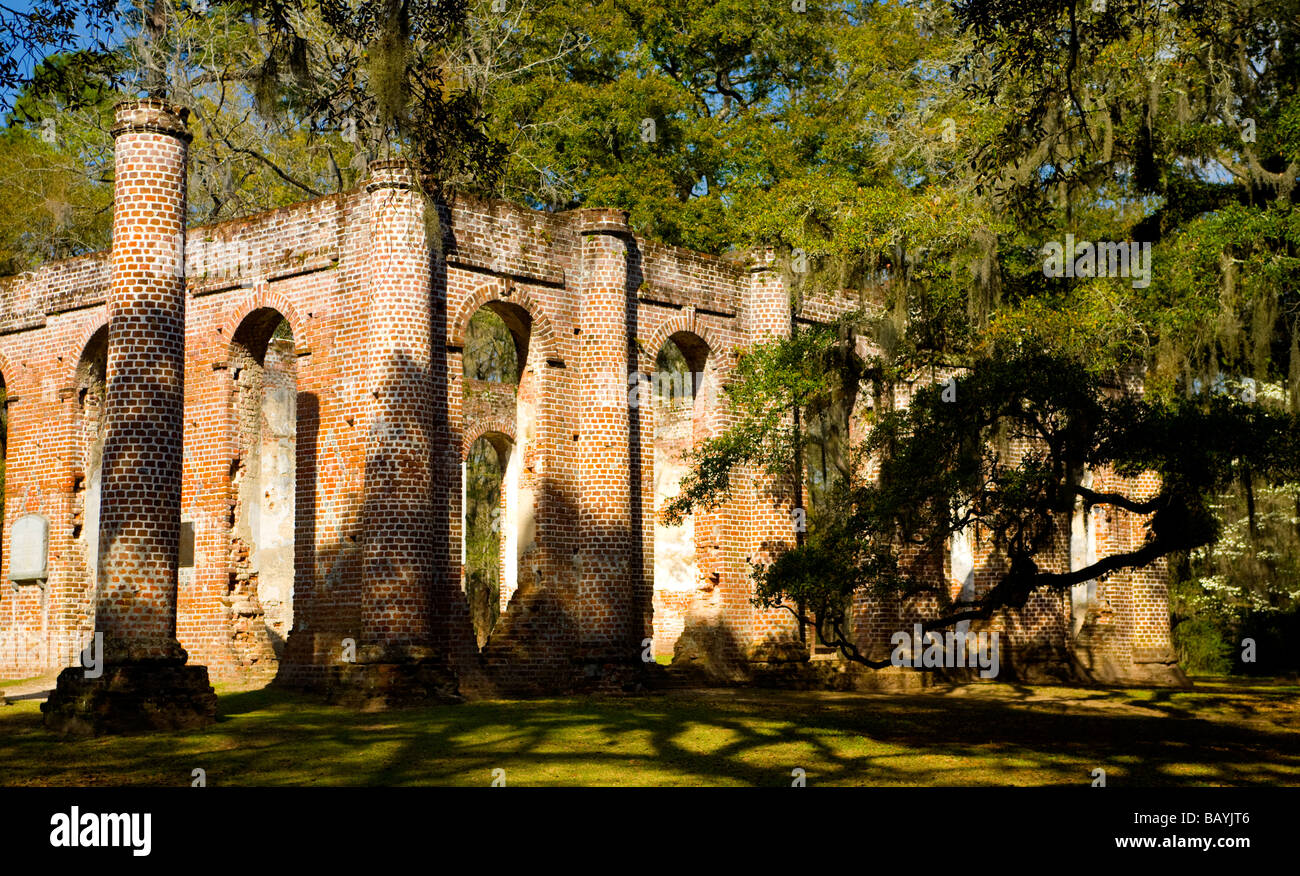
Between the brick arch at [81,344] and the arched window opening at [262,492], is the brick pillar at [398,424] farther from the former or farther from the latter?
the brick arch at [81,344]

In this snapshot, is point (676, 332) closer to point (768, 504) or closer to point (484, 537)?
point (768, 504)

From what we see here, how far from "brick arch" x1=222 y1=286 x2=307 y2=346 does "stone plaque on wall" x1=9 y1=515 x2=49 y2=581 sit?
5.36m

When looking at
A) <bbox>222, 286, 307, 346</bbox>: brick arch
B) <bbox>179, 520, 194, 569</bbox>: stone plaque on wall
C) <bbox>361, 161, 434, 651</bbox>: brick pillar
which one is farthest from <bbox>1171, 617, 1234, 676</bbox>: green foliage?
<bbox>179, 520, 194, 569</bbox>: stone plaque on wall

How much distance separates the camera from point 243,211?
34781 mm

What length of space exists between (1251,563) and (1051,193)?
Answer: 856 centimetres

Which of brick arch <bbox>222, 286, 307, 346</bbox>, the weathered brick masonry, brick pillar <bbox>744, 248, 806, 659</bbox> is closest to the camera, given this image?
the weathered brick masonry

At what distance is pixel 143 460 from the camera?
A: 1534 cm

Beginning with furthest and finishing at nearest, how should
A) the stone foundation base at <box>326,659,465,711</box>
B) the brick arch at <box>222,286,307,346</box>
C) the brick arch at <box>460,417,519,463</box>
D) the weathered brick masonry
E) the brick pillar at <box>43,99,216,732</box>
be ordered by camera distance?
the brick arch at <box>460,417,519,463</box>, the brick arch at <box>222,286,307,346</box>, the weathered brick masonry, the stone foundation base at <box>326,659,465,711</box>, the brick pillar at <box>43,99,216,732</box>

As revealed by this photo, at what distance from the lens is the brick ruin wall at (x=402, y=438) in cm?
1892

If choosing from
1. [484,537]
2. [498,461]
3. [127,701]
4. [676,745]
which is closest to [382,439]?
[127,701]

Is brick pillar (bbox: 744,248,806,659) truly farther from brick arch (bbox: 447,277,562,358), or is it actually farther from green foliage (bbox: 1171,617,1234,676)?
green foliage (bbox: 1171,617,1234,676)

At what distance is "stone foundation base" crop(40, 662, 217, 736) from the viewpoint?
1453cm

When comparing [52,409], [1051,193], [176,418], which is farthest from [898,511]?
[52,409]
